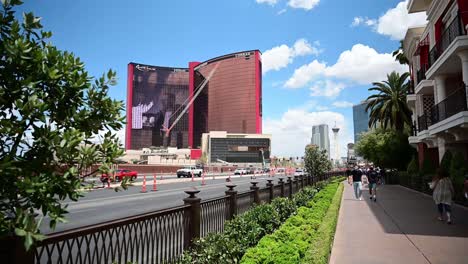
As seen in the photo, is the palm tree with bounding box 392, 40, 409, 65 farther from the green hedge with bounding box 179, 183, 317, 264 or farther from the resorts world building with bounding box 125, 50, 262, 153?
the resorts world building with bounding box 125, 50, 262, 153

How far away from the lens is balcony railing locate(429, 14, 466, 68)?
49.5 ft

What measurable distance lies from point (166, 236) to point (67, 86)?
10.3ft

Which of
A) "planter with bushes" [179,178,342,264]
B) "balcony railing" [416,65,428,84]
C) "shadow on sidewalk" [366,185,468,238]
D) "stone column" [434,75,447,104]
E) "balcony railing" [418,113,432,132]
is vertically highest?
"balcony railing" [416,65,428,84]

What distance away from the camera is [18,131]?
242 centimetres

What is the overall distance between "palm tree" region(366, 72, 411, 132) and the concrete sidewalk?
899 inches

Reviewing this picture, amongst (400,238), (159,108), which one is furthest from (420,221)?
(159,108)

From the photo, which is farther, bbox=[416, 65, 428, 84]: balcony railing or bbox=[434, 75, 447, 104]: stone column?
bbox=[416, 65, 428, 84]: balcony railing

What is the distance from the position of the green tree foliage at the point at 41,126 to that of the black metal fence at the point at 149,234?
55 cm

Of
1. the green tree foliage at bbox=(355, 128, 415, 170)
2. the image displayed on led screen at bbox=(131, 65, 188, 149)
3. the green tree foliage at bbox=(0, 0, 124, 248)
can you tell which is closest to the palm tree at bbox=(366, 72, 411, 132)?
the green tree foliage at bbox=(355, 128, 415, 170)

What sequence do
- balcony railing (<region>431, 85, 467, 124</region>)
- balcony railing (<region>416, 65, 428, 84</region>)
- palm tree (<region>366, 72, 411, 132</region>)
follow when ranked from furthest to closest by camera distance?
palm tree (<region>366, 72, 411, 132</region>)
balcony railing (<region>416, 65, 428, 84</region>)
balcony railing (<region>431, 85, 467, 124</region>)

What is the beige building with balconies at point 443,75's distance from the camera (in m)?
14.8

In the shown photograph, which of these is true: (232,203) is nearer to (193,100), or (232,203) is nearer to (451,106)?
(451,106)

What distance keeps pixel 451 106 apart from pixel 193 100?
16852 cm

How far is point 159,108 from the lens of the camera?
18275cm
